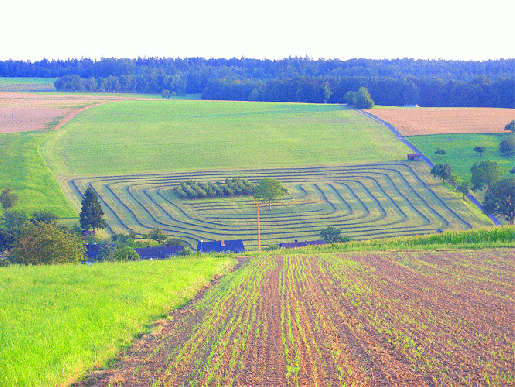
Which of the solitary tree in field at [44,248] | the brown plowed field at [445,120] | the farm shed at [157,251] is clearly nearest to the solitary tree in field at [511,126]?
the brown plowed field at [445,120]

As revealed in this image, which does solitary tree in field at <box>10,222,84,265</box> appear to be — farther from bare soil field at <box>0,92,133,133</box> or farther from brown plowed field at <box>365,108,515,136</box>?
brown plowed field at <box>365,108,515,136</box>

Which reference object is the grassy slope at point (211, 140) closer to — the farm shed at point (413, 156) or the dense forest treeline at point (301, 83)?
the farm shed at point (413, 156)

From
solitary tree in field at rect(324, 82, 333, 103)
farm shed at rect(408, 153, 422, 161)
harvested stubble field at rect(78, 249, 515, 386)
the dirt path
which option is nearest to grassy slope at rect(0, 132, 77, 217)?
the dirt path

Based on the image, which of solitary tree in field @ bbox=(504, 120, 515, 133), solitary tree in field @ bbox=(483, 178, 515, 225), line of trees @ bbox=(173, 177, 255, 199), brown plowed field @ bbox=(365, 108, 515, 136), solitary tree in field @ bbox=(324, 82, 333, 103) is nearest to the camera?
solitary tree in field @ bbox=(483, 178, 515, 225)

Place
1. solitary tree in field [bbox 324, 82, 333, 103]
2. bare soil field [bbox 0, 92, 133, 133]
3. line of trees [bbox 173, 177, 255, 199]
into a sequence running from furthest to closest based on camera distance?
solitary tree in field [bbox 324, 82, 333, 103] < bare soil field [bbox 0, 92, 133, 133] < line of trees [bbox 173, 177, 255, 199]

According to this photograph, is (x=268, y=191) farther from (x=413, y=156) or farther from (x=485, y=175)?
(x=413, y=156)

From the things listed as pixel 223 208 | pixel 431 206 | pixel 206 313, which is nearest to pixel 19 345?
pixel 206 313

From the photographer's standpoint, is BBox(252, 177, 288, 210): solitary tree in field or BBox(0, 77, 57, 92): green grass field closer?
BBox(252, 177, 288, 210): solitary tree in field

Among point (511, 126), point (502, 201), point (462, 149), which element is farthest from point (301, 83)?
point (502, 201)
